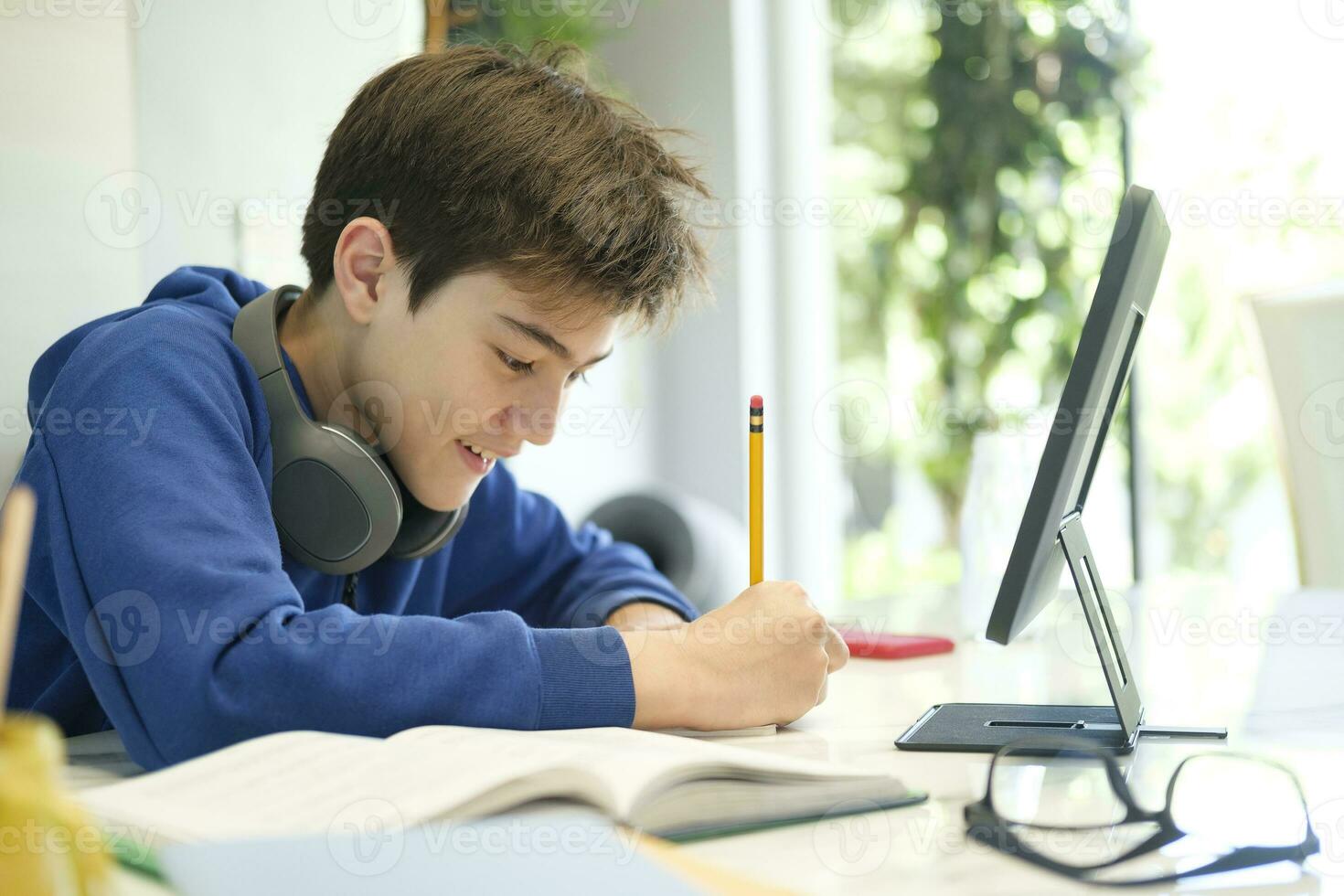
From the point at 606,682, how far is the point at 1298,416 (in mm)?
1377

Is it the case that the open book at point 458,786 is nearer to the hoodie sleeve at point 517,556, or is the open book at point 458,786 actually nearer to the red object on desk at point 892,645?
the red object on desk at point 892,645

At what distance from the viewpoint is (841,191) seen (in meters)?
3.51

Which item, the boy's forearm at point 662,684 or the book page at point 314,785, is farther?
the boy's forearm at point 662,684

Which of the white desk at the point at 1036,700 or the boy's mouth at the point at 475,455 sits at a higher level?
the boy's mouth at the point at 475,455

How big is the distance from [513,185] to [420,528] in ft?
1.18

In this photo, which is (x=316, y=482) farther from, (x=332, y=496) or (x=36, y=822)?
(x=36, y=822)

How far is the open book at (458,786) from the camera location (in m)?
0.56

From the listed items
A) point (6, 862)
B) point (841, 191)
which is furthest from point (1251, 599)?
point (841, 191)

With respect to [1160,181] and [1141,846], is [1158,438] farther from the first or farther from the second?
[1141,846]

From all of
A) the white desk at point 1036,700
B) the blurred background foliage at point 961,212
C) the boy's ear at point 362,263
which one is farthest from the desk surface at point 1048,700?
the blurred background foliage at point 961,212

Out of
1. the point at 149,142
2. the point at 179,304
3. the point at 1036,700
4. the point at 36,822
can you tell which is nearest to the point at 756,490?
the point at 1036,700

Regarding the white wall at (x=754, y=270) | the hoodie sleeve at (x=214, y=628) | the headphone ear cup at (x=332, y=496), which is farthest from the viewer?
the white wall at (x=754, y=270)

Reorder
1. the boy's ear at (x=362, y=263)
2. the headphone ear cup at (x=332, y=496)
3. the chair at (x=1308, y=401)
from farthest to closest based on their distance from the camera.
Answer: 1. the chair at (x=1308, y=401)
2. the boy's ear at (x=362, y=263)
3. the headphone ear cup at (x=332, y=496)

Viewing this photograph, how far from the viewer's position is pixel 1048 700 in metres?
1.00
